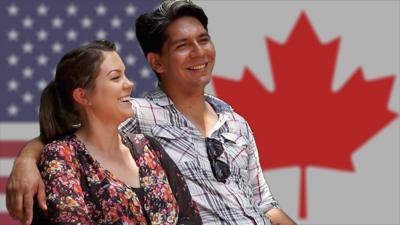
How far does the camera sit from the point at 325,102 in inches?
130

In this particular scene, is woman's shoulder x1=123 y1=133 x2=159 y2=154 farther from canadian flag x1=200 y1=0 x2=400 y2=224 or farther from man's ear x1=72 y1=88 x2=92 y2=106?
canadian flag x1=200 y1=0 x2=400 y2=224

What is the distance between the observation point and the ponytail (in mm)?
2010

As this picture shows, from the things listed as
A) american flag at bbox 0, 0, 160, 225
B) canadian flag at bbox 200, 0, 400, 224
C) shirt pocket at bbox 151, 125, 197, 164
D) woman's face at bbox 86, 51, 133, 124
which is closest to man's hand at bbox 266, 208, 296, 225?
shirt pocket at bbox 151, 125, 197, 164

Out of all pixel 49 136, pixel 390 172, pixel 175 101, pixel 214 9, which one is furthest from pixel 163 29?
pixel 390 172

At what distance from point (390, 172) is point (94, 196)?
5.73 ft

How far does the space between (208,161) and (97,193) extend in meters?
0.52

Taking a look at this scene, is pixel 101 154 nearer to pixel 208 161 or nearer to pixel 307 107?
pixel 208 161

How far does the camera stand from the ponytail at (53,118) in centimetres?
201

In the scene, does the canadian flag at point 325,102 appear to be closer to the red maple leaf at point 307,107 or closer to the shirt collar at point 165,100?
the red maple leaf at point 307,107

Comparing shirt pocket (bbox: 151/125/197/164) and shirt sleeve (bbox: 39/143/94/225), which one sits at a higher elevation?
shirt pocket (bbox: 151/125/197/164)

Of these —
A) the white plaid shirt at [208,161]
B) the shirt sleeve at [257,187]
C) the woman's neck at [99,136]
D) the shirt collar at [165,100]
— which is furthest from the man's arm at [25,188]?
the shirt sleeve at [257,187]

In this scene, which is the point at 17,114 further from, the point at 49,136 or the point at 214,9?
the point at 49,136

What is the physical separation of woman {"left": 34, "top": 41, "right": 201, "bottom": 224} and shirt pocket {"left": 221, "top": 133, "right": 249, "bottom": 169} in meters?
0.32

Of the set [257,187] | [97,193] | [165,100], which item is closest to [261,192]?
[257,187]
